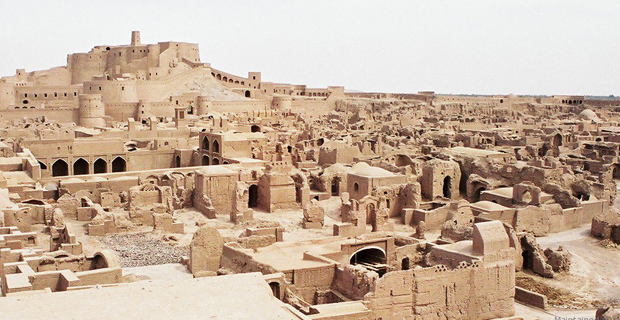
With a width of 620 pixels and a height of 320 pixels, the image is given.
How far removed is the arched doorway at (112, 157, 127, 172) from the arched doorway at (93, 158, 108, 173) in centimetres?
51

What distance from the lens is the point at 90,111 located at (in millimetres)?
52531

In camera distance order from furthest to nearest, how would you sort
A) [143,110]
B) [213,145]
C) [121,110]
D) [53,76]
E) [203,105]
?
[53,76] < [203,105] < [121,110] < [143,110] < [213,145]

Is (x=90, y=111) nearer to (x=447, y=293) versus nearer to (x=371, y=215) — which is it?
(x=371, y=215)

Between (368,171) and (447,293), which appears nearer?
(447,293)

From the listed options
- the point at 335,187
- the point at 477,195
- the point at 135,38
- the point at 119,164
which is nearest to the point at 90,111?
the point at 119,164

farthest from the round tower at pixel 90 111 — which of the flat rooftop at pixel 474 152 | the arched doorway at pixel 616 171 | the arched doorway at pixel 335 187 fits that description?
the arched doorway at pixel 616 171

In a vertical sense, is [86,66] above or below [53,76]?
above

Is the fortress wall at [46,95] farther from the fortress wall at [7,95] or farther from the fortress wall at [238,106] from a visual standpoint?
the fortress wall at [238,106]

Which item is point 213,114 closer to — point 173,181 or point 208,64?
point 208,64

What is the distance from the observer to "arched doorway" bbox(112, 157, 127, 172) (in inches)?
1500

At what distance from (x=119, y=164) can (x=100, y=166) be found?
1.13 meters

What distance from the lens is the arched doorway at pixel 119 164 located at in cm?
3809

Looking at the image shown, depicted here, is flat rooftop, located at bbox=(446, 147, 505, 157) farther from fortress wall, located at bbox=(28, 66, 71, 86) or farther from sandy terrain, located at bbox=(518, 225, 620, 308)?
fortress wall, located at bbox=(28, 66, 71, 86)

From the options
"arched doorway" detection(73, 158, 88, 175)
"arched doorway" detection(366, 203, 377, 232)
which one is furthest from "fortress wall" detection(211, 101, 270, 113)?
"arched doorway" detection(366, 203, 377, 232)
